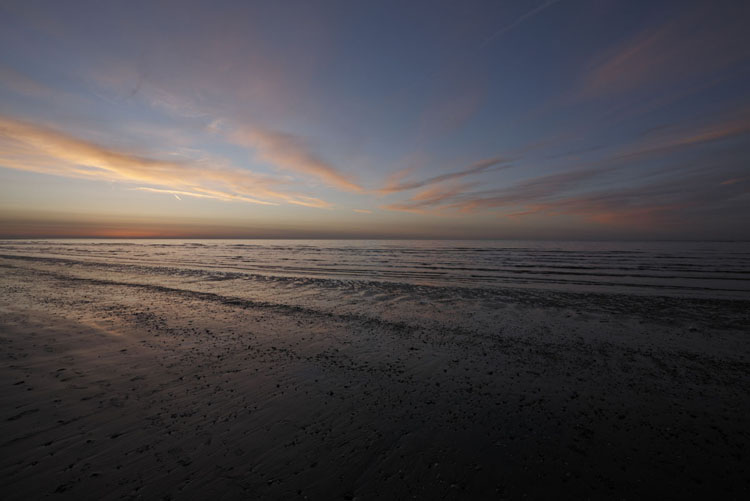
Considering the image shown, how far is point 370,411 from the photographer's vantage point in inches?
225

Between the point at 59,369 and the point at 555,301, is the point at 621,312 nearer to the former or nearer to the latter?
the point at 555,301

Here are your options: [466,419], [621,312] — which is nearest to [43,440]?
[466,419]

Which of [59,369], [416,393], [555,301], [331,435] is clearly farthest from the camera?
[555,301]

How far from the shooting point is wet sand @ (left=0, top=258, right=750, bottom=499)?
3975 millimetres

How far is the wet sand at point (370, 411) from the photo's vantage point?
3975mm

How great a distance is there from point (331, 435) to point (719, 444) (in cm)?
603

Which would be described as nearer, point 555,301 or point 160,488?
point 160,488

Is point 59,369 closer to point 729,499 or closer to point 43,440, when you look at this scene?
point 43,440

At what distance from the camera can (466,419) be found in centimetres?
549

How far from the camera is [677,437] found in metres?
4.93

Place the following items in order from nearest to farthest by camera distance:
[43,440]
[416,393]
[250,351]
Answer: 1. [43,440]
2. [416,393]
3. [250,351]

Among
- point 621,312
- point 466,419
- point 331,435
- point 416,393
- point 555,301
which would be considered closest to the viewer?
point 331,435

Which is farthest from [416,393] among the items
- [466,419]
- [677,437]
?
[677,437]

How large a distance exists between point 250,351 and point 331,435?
15.7 ft
